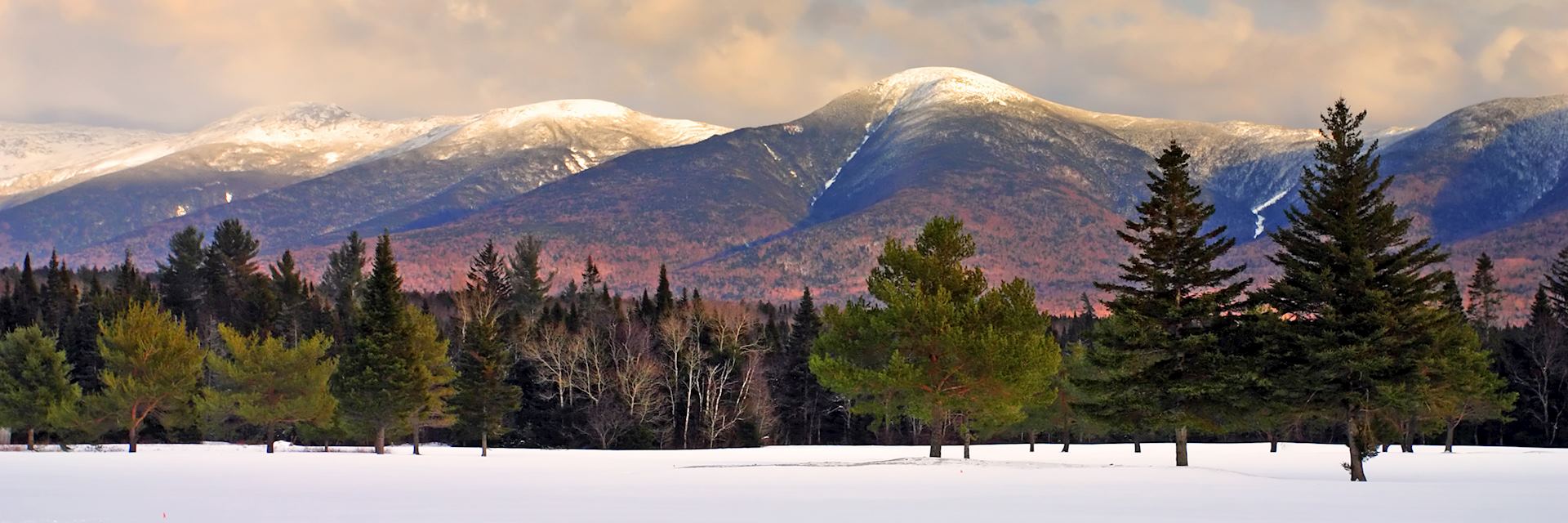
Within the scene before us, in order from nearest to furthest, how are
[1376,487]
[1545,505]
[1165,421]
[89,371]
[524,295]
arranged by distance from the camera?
[1545,505], [1376,487], [1165,421], [89,371], [524,295]

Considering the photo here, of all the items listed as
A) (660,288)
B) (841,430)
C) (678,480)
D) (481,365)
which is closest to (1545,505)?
(678,480)

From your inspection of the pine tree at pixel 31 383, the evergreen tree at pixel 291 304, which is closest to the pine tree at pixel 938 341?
the pine tree at pixel 31 383

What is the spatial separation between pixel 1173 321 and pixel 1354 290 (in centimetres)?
1002

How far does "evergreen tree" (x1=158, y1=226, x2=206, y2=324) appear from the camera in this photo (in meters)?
136

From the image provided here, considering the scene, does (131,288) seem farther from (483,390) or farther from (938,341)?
(938,341)

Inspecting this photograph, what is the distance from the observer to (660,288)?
124688mm

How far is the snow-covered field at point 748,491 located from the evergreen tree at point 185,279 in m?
80.9

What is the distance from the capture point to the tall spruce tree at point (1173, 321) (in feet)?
171

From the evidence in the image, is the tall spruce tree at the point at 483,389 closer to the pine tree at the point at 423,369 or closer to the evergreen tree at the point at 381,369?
the pine tree at the point at 423,369

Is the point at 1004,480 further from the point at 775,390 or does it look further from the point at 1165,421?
the point at 775,390

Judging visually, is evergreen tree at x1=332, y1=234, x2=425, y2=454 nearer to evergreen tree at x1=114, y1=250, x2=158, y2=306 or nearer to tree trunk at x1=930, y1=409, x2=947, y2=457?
tree trunk at x1=930, y1=409, x2=947, y2=457

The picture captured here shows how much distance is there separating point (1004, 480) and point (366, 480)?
21775 mm

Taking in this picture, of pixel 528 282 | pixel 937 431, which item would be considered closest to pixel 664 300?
pixel 528 282

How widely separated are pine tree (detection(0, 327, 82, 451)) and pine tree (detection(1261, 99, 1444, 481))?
67.6m
